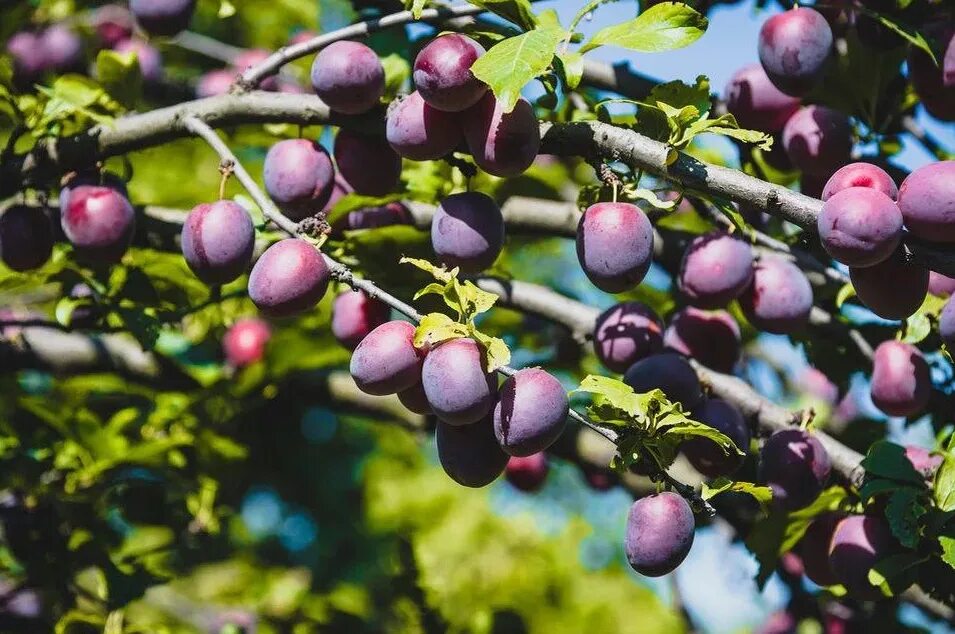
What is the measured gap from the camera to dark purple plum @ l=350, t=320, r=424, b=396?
104 centimetres

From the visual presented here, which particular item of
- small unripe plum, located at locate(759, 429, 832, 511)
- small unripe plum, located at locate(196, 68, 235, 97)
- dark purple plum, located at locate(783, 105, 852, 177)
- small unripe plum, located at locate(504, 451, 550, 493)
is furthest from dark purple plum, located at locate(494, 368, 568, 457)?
small unripe plum, located at locate(196, 68, 235, 97)

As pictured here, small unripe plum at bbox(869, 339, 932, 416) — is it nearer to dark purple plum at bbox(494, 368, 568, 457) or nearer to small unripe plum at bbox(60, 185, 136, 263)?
dark purple plum at bbox(494, 368, 568, 457)

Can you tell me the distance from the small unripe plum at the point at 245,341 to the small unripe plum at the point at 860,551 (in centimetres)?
148

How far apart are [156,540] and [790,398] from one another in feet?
8.86

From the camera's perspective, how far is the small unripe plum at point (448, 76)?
1.11m

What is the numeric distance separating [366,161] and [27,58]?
1.43 meters

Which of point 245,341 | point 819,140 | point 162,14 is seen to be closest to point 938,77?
point 819,140

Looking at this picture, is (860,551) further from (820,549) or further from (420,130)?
(420,130)

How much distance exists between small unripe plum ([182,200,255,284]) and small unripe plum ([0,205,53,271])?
382 millimetres

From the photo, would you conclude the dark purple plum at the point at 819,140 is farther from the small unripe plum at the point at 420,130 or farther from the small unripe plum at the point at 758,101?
the small unripe plum at the point at 420,130

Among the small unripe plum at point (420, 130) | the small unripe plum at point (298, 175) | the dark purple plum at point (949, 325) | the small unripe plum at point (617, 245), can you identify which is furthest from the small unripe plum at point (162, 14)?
the dark purple plum at point (949, 325)

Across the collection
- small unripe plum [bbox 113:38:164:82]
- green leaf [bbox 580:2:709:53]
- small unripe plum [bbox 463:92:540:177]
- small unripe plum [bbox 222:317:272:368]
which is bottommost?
small unripe plum [bbox 222:317:272:368]

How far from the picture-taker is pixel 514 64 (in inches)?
41.6

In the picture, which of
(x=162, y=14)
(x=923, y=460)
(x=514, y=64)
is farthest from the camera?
(x=162, y=14)
